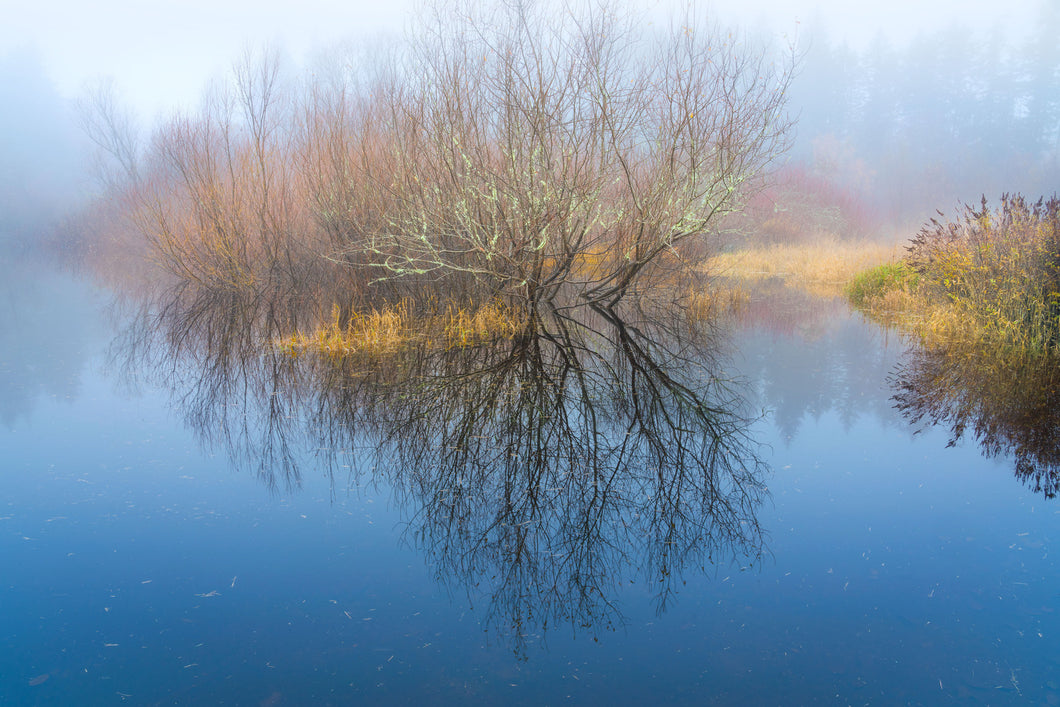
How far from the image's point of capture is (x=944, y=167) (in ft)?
144

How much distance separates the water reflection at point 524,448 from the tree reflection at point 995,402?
181 cm

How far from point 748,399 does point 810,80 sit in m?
50.4

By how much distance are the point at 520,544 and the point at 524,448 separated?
149cm

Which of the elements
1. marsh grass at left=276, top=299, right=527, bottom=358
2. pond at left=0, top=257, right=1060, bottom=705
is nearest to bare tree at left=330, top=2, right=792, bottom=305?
marsh grass at left=276, top=299, right=527, bottom=358

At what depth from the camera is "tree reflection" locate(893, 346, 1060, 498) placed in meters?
5.42

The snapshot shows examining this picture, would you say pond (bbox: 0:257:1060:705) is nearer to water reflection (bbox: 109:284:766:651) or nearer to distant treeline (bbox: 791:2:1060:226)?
water reflection (bbox: 109:284:766:651)

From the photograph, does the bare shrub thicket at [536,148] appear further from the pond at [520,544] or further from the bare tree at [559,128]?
the pond at [520,544]

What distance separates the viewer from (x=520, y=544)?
13.1 feet

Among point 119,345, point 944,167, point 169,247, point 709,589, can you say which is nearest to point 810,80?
point 944,167

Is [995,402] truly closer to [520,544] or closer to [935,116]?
[520,544]

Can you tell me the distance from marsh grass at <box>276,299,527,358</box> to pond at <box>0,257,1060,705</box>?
1.60 metres

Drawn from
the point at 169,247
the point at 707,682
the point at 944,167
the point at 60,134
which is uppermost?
the point at 60,134

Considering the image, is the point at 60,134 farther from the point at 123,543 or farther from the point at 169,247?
the point at 123,543

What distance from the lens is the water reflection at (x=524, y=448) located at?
12.4 feet
